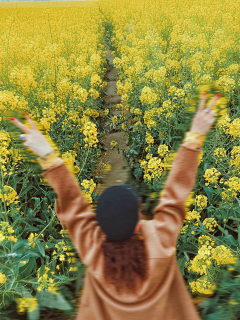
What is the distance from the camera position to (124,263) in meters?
0.83

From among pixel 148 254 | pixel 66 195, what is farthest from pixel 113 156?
pixel 148 254

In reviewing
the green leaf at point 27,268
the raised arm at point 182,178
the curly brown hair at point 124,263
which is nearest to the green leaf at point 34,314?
the green leaf at point 27,268

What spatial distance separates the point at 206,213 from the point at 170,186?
6.37ft

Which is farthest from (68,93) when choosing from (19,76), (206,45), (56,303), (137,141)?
(56,303)

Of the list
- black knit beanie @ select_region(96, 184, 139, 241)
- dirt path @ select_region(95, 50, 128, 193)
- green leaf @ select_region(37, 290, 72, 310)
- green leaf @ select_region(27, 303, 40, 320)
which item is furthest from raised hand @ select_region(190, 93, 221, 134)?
green leaf @ select_region(27, 303, 40, 320)

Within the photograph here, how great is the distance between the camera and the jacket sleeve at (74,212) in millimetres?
947

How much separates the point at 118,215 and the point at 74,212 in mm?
273

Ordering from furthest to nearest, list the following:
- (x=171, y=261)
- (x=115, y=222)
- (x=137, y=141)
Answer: (x=137, y=141) → (x=171, y=261) → (x=115, y=222)

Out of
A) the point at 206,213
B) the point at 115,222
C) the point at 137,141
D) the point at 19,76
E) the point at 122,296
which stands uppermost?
the point at 19,76

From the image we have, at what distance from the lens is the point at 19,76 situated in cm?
302

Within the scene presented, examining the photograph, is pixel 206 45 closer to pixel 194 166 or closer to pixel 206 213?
pixel 206 213

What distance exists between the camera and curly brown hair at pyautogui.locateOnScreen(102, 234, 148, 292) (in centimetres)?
83

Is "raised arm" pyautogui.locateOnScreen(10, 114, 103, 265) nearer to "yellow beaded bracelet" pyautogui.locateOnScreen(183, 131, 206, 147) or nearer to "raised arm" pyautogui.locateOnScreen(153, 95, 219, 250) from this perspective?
"raised arm" pyautogui.locateOnScreen(153, 95, 219, 250)

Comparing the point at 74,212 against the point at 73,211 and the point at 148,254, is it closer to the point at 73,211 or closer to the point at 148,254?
the point at 73,211
